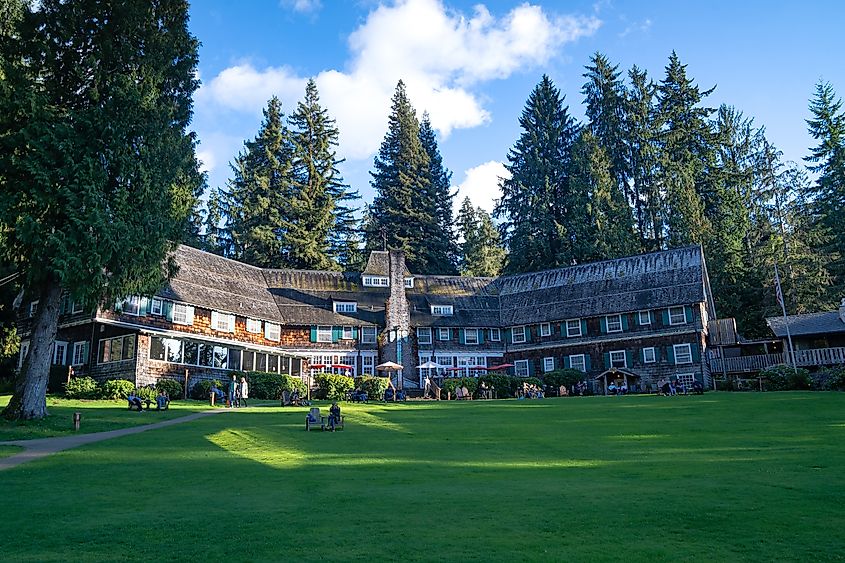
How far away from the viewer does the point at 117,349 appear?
3812cm

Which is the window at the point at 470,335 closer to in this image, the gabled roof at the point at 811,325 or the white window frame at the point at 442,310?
the white window frame at the point at 442,310

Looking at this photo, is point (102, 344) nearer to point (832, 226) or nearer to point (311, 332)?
point (311, 332)

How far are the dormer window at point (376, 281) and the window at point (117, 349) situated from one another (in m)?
20.7

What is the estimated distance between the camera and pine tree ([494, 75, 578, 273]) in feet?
213

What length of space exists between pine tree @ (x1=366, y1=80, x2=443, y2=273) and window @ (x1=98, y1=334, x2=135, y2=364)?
34481mm

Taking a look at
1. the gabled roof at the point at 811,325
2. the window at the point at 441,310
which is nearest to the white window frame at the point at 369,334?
the window at the point at 441,310

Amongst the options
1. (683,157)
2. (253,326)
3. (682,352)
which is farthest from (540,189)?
(253,326)

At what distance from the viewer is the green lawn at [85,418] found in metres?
20.7

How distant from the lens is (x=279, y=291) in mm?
51656

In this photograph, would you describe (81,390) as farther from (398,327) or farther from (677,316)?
(677,316)

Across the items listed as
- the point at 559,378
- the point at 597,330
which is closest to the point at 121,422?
the point at 559,378

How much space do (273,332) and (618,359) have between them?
2539 centimetres

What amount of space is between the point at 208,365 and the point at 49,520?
33000mm

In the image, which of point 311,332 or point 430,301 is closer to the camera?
point 311,332
